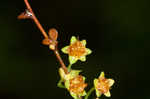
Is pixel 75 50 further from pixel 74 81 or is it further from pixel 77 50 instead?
pixel 74 81

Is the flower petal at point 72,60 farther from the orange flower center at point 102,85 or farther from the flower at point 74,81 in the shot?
the orange flower center at point 102,85

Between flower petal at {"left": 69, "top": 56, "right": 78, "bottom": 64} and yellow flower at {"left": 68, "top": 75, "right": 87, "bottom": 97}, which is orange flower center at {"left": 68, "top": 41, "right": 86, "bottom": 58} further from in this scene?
yellow flower at {"left": 68, "top": 75, "right": 87, "bottom": 97}

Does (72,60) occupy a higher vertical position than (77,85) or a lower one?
higher

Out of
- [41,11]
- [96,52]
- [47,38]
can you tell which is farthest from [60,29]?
[47,38]

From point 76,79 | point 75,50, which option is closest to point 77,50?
point 75,50

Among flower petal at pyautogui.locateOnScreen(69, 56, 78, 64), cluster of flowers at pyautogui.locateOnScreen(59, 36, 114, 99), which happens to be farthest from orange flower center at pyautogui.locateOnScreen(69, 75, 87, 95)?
flower petal at pyautogui.locateOnScreen(69, 56, 78, 64)
